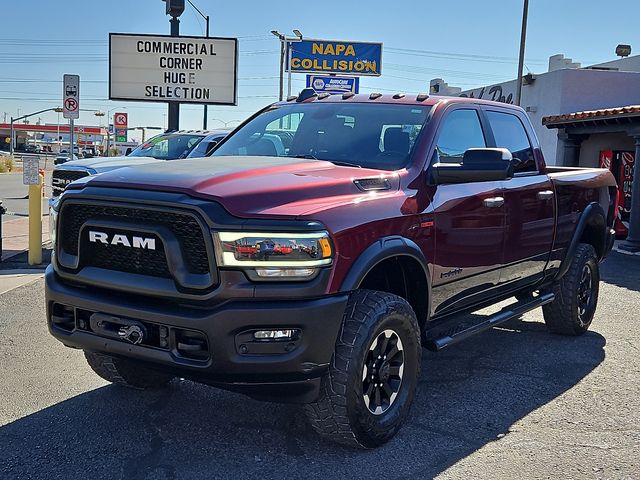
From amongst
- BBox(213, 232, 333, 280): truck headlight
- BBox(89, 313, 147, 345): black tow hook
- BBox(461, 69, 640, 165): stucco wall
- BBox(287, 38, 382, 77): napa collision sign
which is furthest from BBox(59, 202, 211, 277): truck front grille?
BBox(287, 38, 382, 77): napa collision sign

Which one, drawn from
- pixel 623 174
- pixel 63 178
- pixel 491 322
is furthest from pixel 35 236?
pixel 623 174

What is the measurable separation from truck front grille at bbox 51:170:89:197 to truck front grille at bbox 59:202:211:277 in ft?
21.0

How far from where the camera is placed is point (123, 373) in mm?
4504

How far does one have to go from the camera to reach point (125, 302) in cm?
350

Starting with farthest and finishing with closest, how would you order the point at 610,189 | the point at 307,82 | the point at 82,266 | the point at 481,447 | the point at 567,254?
the point at 307,82, the point at 610,189, the point at 567,254, the point at 481,447, the point at 82,266

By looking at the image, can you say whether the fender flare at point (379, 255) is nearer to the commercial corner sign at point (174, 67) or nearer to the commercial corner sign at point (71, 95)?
the commercial corner sign at point (71, 95)

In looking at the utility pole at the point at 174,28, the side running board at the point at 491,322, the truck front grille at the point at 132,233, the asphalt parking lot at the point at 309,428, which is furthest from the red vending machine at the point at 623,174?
the truck front grille at the point at 132,233

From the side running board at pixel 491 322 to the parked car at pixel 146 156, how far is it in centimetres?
554

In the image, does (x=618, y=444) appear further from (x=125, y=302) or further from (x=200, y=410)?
(x=125, y=302)

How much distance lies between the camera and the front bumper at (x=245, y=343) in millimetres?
3252

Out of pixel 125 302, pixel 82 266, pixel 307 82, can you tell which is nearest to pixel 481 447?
pixel 125 302

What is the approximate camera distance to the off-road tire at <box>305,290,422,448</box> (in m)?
3.54

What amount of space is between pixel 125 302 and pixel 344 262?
1.12 meters

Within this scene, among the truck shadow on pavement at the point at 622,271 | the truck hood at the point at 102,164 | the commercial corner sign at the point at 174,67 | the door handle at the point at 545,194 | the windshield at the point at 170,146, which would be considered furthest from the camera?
the commercial corner sign at the point at 174,67
